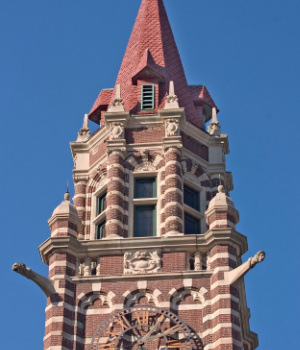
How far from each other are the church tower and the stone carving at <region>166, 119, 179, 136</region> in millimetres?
36

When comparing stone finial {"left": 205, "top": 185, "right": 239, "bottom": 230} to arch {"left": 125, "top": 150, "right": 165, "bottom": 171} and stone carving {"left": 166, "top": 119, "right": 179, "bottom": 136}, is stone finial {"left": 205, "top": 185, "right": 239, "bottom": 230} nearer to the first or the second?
arch {"left": 125, "top": 150, "right": 165, "bottom": 171}

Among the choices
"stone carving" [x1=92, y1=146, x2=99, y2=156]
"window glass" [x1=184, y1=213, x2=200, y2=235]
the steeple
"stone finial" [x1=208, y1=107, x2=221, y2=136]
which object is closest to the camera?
"window glass" [x1=184, y1=213, x2=200, y2=235]

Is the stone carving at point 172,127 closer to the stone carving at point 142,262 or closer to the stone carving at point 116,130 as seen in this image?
the stone carving at point 116,130

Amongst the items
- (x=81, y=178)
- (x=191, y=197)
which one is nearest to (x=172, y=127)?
(x=191, y=197)

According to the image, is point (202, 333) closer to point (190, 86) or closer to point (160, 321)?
point (160, 321)

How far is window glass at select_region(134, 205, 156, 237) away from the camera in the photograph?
4530 cm

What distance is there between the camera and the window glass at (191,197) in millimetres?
46656

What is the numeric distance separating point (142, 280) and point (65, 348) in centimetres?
363

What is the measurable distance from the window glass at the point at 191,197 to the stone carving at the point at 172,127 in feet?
6.63

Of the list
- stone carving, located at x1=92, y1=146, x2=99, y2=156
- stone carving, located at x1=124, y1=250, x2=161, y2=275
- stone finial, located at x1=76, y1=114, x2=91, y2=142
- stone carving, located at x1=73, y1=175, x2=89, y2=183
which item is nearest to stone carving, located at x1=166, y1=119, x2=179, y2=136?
stone carving, located at x1=92, y1=146, x2=99, y2=156

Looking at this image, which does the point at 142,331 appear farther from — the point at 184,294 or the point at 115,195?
the point at 115,195

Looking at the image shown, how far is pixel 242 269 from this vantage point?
42.0m

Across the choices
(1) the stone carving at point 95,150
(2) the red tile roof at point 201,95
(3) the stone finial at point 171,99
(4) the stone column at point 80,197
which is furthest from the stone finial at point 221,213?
(2) the red tile roof at point 201,95

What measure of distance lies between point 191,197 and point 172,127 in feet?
8.77
